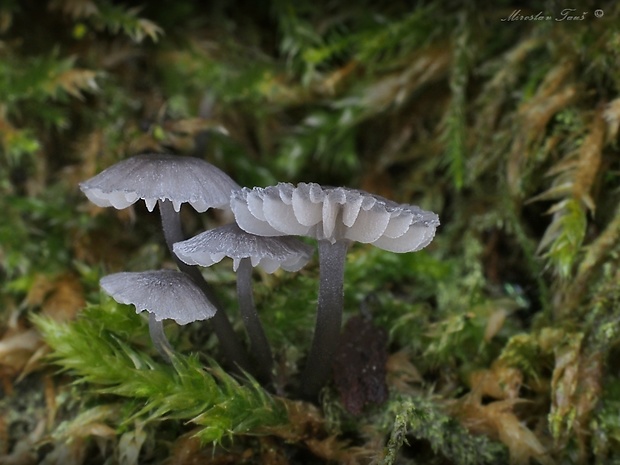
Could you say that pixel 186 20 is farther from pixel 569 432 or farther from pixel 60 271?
pixel 569 432

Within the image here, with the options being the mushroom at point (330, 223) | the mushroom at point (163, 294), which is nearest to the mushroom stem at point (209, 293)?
the mushroom at point (163, 294)

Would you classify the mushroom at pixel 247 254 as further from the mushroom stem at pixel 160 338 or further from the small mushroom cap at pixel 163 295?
the mushroom stem at pixel 160 338

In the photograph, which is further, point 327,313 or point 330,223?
point 327,313

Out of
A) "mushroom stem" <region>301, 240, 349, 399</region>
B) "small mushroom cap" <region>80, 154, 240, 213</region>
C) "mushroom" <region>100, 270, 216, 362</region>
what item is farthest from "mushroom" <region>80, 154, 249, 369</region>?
"mushroom stem" <region>301, 240, 349, 399</region>

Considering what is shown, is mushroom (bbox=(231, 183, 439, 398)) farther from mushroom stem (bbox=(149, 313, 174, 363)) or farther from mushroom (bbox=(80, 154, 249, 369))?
mushroom stem (bbox=(149, 313, 174, 363))

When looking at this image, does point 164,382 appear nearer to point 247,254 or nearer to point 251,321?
point 251,321

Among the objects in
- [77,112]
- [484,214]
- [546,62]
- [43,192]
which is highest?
[546,62]

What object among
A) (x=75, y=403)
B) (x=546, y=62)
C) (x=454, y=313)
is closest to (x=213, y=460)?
(x=75, y=403)

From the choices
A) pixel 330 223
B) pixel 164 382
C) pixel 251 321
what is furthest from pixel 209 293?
pixel 330 223
